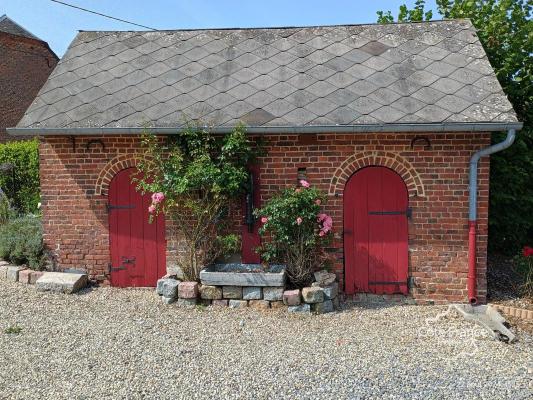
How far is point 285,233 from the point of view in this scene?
6.59 metres

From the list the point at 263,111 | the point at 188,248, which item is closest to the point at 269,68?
the point at 263,111

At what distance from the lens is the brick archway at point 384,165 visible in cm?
674

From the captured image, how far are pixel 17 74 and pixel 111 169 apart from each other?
16.4 meters

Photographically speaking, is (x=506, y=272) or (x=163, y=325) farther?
(x=506, y=272)

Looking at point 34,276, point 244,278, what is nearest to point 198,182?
point 244,278

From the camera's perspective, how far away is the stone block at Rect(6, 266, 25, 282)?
24.8 feet

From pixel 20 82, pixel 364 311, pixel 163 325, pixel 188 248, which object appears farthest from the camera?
pixel 20 82

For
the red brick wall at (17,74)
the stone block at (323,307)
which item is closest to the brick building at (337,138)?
the stone block at (323,307)

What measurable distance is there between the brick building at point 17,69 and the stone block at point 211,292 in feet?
55.4

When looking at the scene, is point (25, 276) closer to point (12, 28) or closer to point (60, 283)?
point (60, 283)

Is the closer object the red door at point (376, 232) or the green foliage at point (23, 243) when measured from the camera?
the red door at point (376, 232)

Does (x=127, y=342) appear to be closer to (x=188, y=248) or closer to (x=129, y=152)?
(x=188, y=248)

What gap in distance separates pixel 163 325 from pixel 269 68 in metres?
4.33

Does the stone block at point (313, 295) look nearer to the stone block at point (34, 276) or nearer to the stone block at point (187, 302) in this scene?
the stone block at point (187, 302)
